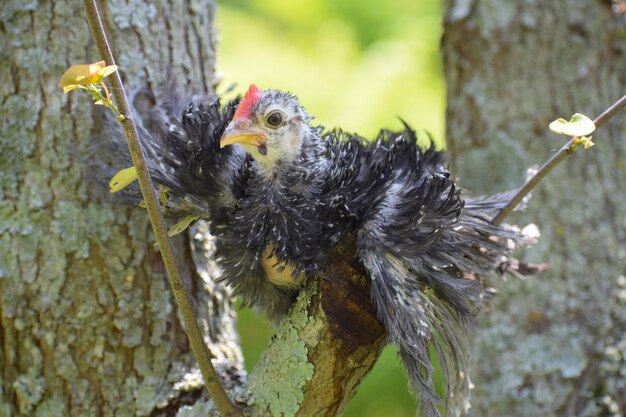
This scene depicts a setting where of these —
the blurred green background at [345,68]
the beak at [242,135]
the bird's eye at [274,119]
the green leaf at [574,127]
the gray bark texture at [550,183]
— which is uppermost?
the blurred green background at [345,68]

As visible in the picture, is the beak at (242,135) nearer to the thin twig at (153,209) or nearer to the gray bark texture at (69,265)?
the thin twig at (153,209)

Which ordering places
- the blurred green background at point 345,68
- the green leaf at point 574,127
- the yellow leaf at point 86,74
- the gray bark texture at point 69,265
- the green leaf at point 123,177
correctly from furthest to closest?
the blurred green background at point 345,68
the gray bark texture at point 69,265
the green leaf at point 123,177
the green leaf at point 574,127
the yellow leaf at point 86,74

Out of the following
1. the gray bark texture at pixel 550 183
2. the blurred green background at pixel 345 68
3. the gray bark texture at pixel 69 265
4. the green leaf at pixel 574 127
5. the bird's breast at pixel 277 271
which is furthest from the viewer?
the blurred green background at pixel 345 68

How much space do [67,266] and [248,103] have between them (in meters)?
0.65

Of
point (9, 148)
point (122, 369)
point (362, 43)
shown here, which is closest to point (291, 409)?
point (122, 369)

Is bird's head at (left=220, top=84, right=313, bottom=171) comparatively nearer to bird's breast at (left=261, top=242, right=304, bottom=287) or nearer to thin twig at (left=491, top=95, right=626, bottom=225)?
bird's breast at (left=261, top=242, right=304, bottom=287)

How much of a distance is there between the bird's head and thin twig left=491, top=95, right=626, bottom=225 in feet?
1.56

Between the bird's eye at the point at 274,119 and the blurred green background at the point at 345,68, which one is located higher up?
the blurred green background at the point at 345,68

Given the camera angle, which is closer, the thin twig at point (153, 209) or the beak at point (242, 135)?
the thin twig at point (153, 209)

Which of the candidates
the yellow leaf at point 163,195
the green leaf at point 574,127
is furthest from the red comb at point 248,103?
the green leaf at point 574,127

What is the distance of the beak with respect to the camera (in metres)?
1.58

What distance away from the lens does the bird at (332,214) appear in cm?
155

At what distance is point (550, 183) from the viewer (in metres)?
2.58

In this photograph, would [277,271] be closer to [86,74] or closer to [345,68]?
[86,74]
